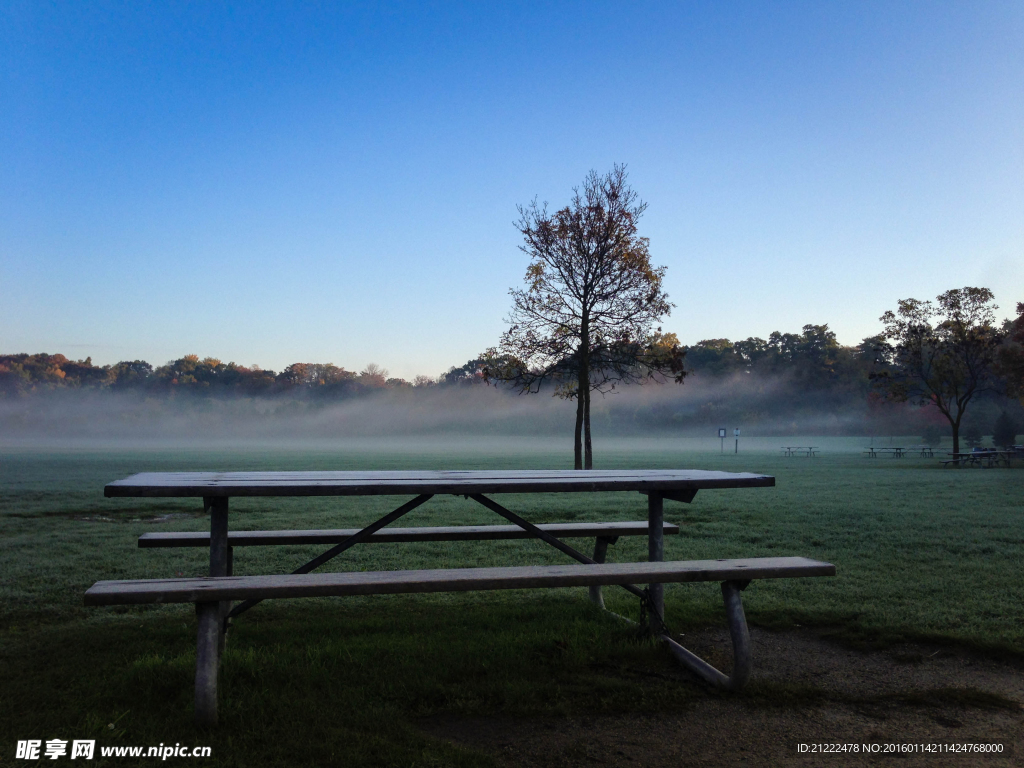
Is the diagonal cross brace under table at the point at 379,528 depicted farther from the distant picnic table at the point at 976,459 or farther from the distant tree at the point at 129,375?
the distant tree at the point at 129,375

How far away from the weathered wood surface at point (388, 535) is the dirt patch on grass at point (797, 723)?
4.58 feet

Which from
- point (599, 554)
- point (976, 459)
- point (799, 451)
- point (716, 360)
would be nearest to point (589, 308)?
point (599, 554)

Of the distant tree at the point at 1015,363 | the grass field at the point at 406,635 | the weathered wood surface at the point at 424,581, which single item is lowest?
the grass field at the point at 406,635

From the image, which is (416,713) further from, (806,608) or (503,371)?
(503,371)

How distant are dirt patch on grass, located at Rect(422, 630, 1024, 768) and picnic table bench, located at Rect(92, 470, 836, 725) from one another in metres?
0.35

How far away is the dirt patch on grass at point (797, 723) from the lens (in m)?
2.98

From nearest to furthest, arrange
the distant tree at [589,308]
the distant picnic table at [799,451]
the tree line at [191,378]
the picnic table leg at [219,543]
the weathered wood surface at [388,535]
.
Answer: the picnic table leg at [219,543], the weathered wood surface at [388,535], the distant tree at [589,308], the distant picnic table at [799,451], the tree line at [191,378]

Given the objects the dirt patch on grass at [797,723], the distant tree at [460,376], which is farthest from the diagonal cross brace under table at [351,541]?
the distant tree at [460,376]

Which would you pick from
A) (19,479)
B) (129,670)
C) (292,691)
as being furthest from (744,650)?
(19,479)

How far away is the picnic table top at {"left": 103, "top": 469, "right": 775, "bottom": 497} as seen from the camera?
144 inches

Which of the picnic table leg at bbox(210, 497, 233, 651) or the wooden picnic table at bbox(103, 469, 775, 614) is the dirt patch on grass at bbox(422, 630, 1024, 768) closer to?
the wooden picnic table at bbox(103, 469, 775, 614)

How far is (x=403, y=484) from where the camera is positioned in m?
4.02

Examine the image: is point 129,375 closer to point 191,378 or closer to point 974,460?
point 191,378

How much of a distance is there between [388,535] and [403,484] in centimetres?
135
